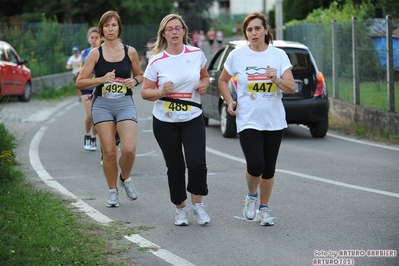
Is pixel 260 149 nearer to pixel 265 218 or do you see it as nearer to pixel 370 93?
pixel 265 218

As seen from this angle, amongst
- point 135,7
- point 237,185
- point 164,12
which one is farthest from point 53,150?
point 164,12

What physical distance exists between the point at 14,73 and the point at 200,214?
17822mm

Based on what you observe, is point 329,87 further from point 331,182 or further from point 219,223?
point 219,223

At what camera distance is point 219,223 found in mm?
8609

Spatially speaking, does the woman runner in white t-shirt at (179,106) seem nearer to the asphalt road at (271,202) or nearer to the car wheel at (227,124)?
the asphalt road at (271,202)

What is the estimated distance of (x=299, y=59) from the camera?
1600 centimetres

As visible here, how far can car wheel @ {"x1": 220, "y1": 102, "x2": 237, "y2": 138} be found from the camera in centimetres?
1603

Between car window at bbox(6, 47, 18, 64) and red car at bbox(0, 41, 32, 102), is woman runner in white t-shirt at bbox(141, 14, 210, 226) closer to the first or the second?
red car at bbox(0, 41, 32, 102)

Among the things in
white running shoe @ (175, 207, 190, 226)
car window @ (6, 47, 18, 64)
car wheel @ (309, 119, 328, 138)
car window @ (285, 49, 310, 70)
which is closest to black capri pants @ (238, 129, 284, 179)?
white running shoe @ (175, 207, 190, 226)

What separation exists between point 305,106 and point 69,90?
56.6 ft

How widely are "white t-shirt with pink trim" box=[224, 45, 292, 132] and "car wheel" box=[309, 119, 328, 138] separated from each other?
25.7ft

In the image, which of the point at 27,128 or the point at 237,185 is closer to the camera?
the point at 237,185

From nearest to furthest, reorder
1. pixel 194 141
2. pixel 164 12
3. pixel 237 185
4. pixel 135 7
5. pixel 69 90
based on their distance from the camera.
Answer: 1. pixel 194 141
2. pixel 237 185
3. pixel 69 90
4. pixel 135 7
5. pixel 164 12

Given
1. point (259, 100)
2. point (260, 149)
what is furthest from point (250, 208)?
point (259, 100)
